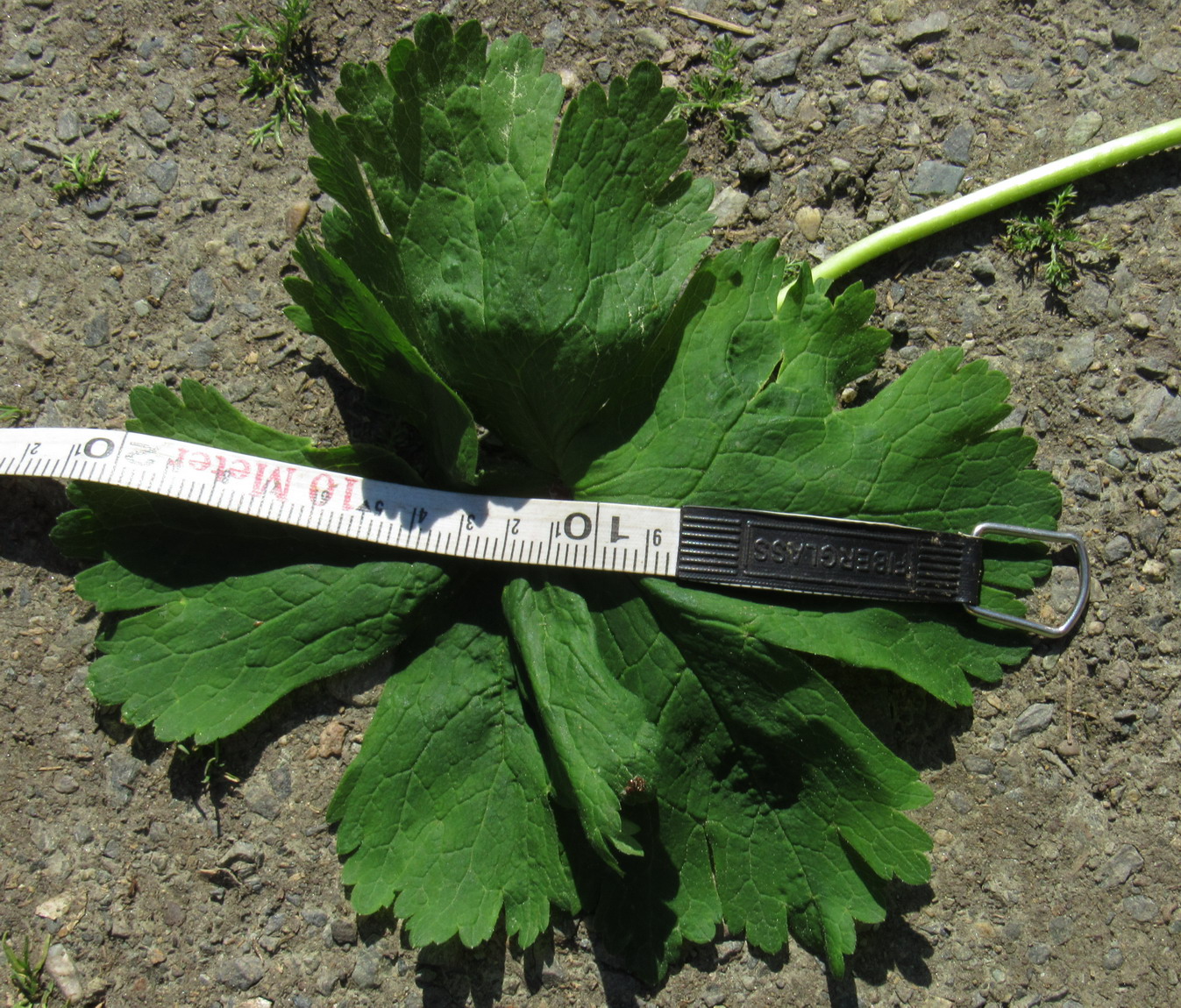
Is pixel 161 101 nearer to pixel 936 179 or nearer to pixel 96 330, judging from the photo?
pixel 96 330

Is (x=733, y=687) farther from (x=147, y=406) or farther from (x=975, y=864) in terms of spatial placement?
(x=147, y=406)

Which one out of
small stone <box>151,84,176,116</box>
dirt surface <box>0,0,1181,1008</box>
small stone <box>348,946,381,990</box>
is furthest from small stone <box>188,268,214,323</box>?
small stone <box>348,946,381,990</box>

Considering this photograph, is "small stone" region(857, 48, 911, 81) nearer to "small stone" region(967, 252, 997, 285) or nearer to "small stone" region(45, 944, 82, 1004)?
"small stone" region(967, 252, 997, 285)

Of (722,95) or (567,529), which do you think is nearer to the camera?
(567,529)

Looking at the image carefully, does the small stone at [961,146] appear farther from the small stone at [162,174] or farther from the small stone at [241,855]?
the small stone at [241,855]

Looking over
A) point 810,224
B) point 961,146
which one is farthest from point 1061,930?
point 961,146

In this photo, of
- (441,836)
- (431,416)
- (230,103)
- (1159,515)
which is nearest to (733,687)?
(441,836)
